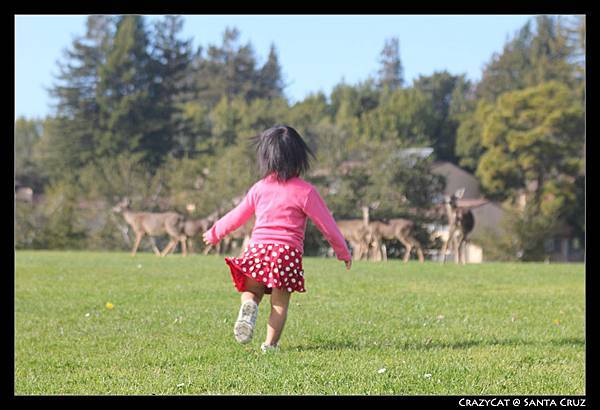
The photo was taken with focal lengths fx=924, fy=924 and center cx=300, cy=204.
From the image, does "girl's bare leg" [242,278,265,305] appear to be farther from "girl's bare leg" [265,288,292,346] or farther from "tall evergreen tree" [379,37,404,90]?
"tall evergreen tree" [379,37,404,90]

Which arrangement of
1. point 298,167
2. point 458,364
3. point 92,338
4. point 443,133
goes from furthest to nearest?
1. point 443,133
2. point 92,338
3. point 298,167
4. point 458,364

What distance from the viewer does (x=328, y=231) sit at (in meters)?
7.54

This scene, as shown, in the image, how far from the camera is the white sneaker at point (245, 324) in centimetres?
711

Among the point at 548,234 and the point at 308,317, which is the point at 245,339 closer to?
the point at 308,317

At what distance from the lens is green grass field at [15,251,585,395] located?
6246 mm

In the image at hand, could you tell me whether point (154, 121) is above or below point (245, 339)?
above

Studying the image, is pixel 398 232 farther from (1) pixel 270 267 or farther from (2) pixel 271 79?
(2) pixel 271 79

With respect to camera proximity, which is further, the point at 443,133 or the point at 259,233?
the point at 443,133

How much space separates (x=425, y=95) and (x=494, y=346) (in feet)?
204

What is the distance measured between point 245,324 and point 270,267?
53 cm

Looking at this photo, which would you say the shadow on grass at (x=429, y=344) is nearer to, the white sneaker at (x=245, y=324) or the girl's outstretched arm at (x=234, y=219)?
the white sneaker at (x=245, y=324)

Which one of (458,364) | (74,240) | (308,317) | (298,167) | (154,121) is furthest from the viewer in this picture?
(154,121)

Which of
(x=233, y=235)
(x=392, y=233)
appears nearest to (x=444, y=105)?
(x=233, y=235)
